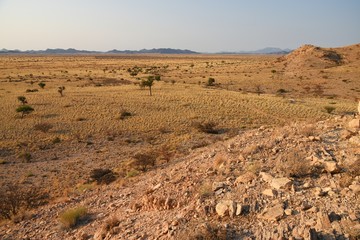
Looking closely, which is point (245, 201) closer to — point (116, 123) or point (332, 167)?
point (332, 167)

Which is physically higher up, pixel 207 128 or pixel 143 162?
pixel 143 162

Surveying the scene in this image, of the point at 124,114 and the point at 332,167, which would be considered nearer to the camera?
the point at 332,167

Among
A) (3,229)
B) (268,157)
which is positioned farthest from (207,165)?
(3,229)

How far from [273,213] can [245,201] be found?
0.79 meters

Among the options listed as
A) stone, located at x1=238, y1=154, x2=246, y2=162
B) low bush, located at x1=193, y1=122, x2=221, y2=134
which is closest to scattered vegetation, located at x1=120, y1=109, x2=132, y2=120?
low bush, located at x1=193, y1=122, x2=221, y2=134

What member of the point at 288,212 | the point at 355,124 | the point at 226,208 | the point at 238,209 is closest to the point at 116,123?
the point at 355,124

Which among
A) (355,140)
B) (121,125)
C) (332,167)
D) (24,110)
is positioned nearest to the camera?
(332,167)

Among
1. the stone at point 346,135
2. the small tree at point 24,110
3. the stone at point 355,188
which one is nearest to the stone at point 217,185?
the stone at point 355,188

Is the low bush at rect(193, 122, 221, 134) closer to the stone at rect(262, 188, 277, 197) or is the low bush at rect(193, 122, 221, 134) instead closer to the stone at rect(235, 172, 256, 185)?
the stone at rect(235, 172, 256, 185)

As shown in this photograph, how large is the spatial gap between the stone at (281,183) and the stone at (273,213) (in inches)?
32.1

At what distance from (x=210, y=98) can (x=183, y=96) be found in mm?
3240

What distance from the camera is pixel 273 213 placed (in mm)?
6723

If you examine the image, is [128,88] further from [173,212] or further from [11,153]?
[173,212]

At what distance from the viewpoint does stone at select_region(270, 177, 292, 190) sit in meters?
7.64
